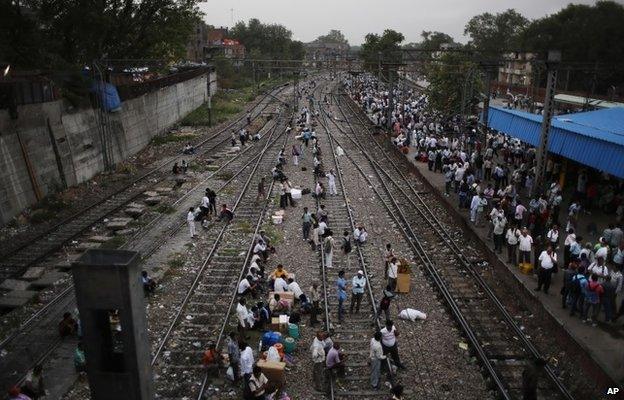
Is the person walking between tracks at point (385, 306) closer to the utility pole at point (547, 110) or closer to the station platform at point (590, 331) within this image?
the station platform at point (590, 331)

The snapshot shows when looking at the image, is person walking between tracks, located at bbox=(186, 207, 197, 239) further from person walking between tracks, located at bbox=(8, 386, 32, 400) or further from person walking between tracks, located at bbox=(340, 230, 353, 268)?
person walking between tracks, located at bbox=(8, 386, 32, 400)

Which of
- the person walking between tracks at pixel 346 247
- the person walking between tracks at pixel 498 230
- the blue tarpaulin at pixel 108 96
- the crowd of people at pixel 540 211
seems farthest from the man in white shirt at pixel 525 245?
the blue tarpaulin at pixel 108 96

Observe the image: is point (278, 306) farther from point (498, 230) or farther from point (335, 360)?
point (498, 230)

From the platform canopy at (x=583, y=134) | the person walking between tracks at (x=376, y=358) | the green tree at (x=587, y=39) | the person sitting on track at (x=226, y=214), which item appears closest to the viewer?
the person walking between tracks at (x=376, y=358)

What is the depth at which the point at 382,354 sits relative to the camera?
1046 centimetres

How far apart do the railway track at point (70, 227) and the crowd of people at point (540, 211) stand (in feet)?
45.6

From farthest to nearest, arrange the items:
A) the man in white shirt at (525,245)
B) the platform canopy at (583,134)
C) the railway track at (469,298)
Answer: the platform canopy at (583,134) → the man in white shirt at (525,245) → the railway track at (469,298)

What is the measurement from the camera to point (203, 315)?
44.8ft

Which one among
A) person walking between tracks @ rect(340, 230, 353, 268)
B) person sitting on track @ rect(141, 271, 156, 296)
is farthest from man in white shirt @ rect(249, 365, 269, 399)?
person walking between tracks @ rect(340, 230, 353, 268)

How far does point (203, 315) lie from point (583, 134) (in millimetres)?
14742

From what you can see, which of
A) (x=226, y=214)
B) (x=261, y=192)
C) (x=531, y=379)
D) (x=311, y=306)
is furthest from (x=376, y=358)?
(x=261, y=192)

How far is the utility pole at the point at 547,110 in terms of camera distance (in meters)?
16.8

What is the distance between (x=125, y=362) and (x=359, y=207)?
16.0 m

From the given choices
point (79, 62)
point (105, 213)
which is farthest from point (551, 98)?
point (79, 62)
